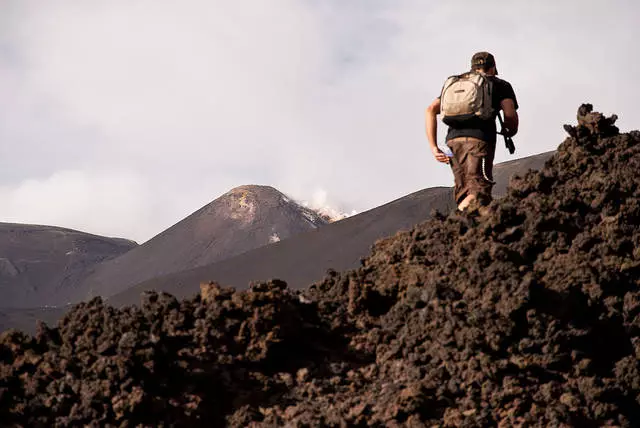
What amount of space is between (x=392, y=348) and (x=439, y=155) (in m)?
1.74

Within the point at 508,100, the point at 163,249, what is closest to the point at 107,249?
the point at 163,249

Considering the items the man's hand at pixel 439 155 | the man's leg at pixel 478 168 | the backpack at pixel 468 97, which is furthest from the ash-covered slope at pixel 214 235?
the backpack at pixel 468 97

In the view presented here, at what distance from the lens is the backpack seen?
5.60 meters

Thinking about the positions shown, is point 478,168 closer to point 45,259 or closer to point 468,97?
point 468,97

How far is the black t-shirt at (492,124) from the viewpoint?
225 inches

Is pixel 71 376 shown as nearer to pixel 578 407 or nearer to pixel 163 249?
pixel 578 407

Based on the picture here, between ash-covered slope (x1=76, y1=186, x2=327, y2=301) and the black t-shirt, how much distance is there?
1081 inches

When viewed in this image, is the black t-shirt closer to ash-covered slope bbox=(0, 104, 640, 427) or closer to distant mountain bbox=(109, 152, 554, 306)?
ash-covered slope bbox=(0, 104, 640, 427)

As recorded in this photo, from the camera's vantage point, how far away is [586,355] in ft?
14.4

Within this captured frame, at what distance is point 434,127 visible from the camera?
5.94 metres

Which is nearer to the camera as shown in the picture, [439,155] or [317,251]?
[439,155]

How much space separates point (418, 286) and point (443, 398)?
Answer: 0.88m

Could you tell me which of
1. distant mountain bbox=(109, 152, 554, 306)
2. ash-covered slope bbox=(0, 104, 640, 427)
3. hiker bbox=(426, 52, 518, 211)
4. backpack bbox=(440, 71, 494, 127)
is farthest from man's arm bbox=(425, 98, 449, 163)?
distant mountain bbox=(109, 152, 554, 306)

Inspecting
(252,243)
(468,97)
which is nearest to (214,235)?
(252,243)
